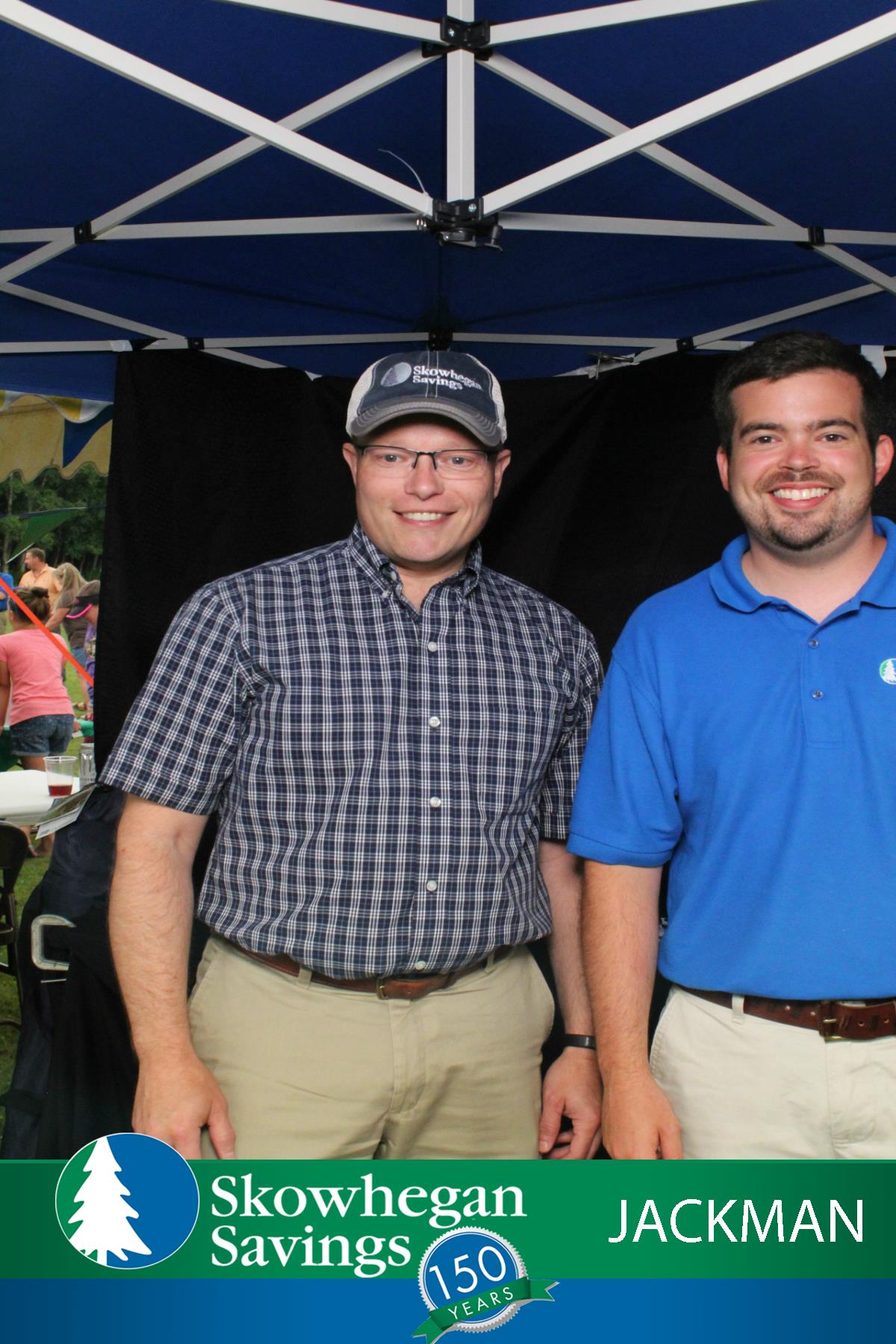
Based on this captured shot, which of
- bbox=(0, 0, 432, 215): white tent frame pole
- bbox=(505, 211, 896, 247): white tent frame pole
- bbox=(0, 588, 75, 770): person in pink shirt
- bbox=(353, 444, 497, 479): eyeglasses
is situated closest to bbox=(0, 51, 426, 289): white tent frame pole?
bbox=(0, 0, 432, 215): white tent frame pole

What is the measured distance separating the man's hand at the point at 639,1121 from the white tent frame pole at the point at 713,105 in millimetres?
1449

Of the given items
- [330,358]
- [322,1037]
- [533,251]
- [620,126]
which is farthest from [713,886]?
→ [330,358]

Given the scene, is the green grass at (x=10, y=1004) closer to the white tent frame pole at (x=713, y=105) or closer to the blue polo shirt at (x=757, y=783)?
the blue polo shirt at (x=757, y=783)

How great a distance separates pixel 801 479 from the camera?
5.66 feet

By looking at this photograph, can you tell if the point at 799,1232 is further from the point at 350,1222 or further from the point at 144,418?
the point at 144,418

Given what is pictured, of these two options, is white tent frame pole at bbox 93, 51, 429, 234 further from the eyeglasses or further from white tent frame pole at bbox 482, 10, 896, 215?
the eyeglasses

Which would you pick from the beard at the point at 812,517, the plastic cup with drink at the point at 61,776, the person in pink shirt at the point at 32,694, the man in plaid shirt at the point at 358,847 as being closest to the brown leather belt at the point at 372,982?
the man in plaid shirt at the point at 358,847

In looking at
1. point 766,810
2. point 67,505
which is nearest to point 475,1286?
point 766,810

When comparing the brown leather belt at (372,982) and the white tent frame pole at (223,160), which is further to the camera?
the white tent frame pole at (223,160)

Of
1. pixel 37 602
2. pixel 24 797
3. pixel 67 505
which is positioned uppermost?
pixel 67 505

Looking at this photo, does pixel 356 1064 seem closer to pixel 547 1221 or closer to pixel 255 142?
pixel 547 1221

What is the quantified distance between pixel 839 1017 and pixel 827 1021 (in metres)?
0.02

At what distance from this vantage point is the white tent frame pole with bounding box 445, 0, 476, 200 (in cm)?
200

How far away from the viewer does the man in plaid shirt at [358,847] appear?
178 cm
